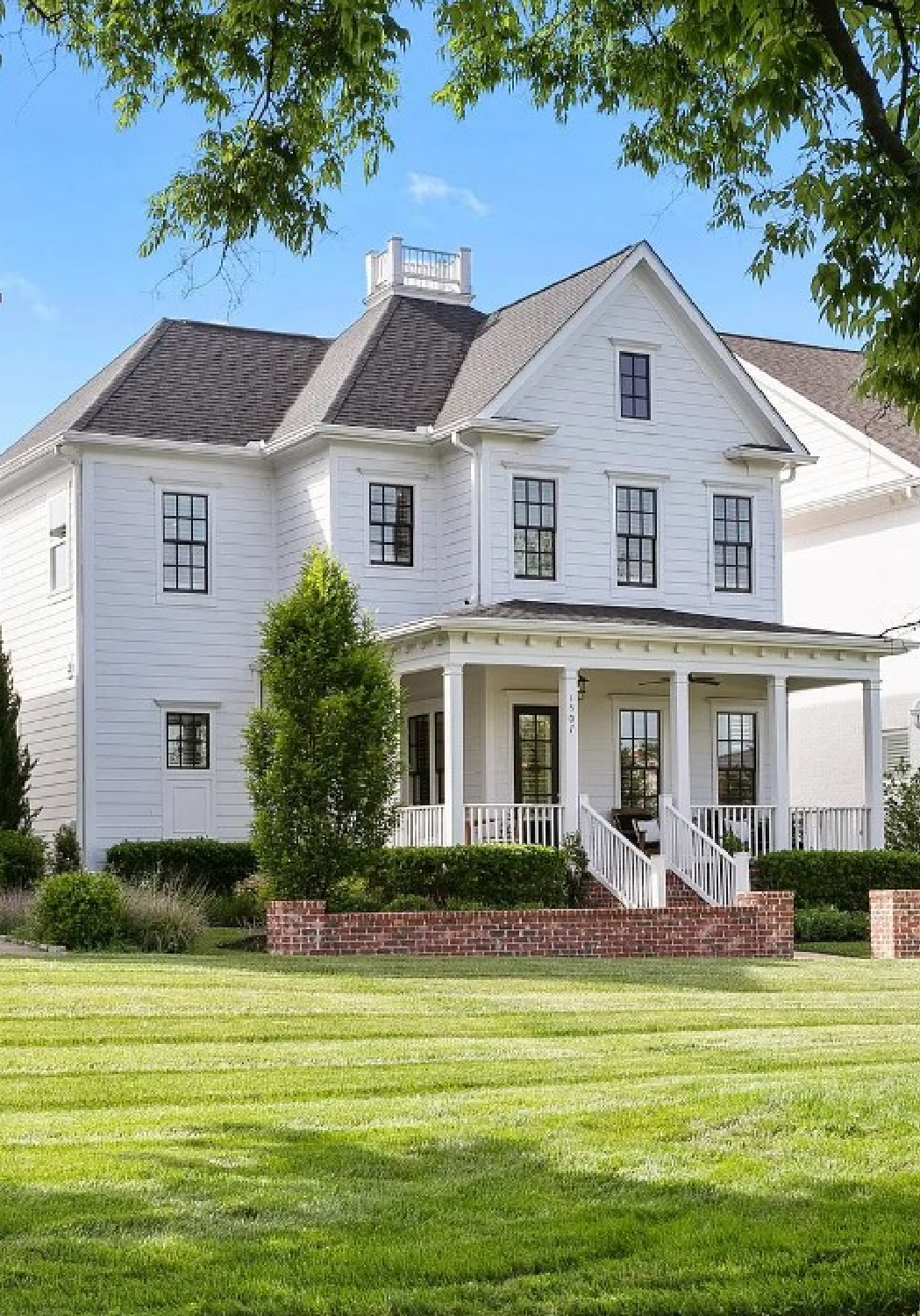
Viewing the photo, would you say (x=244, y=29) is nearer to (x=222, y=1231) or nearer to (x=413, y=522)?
(x=222, y=1231)

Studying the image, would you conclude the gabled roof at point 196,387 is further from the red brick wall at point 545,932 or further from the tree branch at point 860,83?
the tree branch at point 860,83

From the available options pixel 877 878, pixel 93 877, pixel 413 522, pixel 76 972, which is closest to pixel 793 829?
pixel 877 878

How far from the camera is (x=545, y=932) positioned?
22156 mm

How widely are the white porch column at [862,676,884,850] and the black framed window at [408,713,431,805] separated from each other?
6547 millimetres

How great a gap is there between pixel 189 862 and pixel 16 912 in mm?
4503

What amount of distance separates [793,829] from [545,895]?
19.5 feet

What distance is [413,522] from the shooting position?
2958 centimetres

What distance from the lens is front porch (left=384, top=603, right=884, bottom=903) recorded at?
25969 mm

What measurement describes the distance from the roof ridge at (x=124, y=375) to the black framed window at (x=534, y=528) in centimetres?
649

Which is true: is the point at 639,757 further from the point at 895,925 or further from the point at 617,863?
the point at 895,925

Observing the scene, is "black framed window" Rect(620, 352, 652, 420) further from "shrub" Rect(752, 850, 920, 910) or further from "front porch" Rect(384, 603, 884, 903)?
"shrub" Rect(752, 850, 920, 910)

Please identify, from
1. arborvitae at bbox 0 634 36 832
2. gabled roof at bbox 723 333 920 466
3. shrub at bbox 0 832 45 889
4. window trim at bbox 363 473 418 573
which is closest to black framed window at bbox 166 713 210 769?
arborvitae at bbox 0 634 36 832

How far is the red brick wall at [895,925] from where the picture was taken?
923 inches

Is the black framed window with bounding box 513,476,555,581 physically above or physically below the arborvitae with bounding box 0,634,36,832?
above
